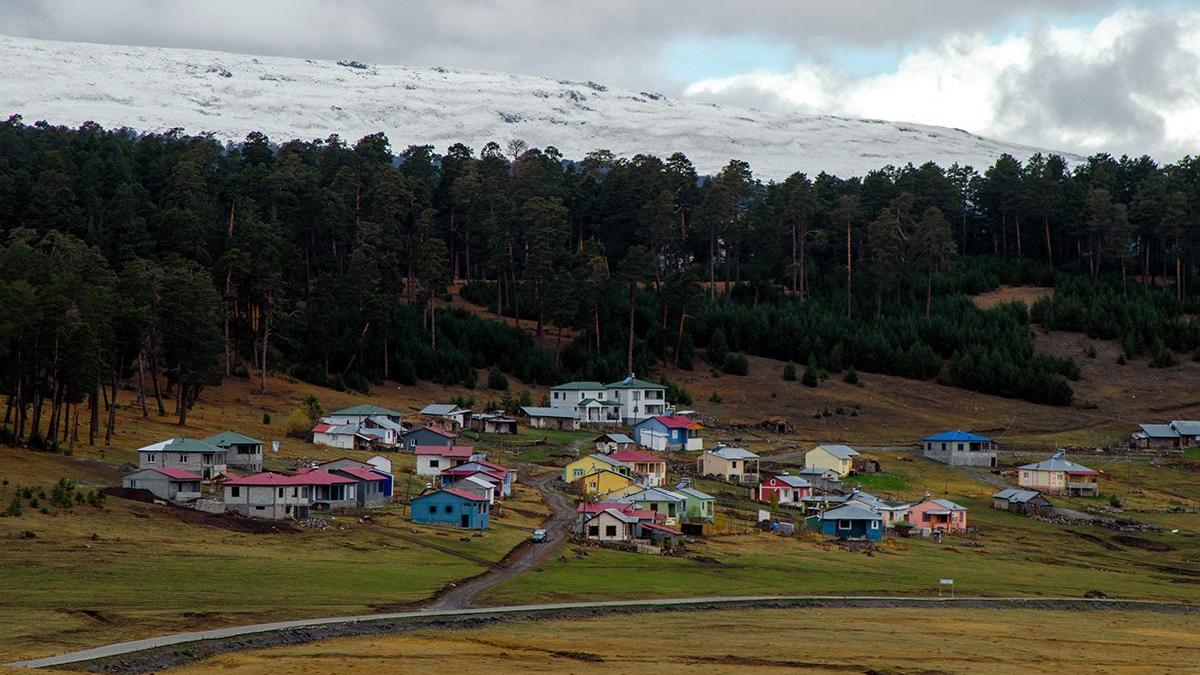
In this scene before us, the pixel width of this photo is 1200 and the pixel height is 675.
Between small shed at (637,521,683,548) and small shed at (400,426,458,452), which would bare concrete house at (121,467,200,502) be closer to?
small shed at (637,521,683,548)

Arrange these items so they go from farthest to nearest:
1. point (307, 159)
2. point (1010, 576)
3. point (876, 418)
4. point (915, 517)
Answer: point (307, 159), point (876, 418), point (915, 517), point (1010, 576)

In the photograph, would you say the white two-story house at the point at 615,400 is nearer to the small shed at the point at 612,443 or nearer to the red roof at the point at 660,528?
the small shed at the point at 612,443

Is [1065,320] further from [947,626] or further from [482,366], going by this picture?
[947,626]

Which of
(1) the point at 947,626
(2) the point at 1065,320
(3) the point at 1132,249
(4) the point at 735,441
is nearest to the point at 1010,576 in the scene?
(1) the point at 947,626

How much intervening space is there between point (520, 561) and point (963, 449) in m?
54.9

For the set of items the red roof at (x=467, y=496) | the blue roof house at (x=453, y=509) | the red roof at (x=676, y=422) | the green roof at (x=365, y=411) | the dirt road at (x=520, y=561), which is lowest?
the dirt road at (x=520, y=561)

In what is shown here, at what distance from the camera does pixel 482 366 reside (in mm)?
140625

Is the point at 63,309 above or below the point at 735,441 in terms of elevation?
above

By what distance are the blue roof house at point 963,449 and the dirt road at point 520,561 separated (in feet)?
115

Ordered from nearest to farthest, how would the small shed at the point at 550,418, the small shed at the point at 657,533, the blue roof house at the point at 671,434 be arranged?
the small shed at the point at 657,533
the blue roof house at the point at 671,434
the small shed at the point at 550,418

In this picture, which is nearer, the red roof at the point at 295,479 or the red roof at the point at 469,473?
the red roof at the point at 295,479

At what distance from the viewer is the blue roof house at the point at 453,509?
3098 inches

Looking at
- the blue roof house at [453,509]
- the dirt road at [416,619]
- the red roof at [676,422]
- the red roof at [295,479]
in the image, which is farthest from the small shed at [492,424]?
the dirt road at [416,619]

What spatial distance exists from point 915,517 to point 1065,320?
7014 cm
